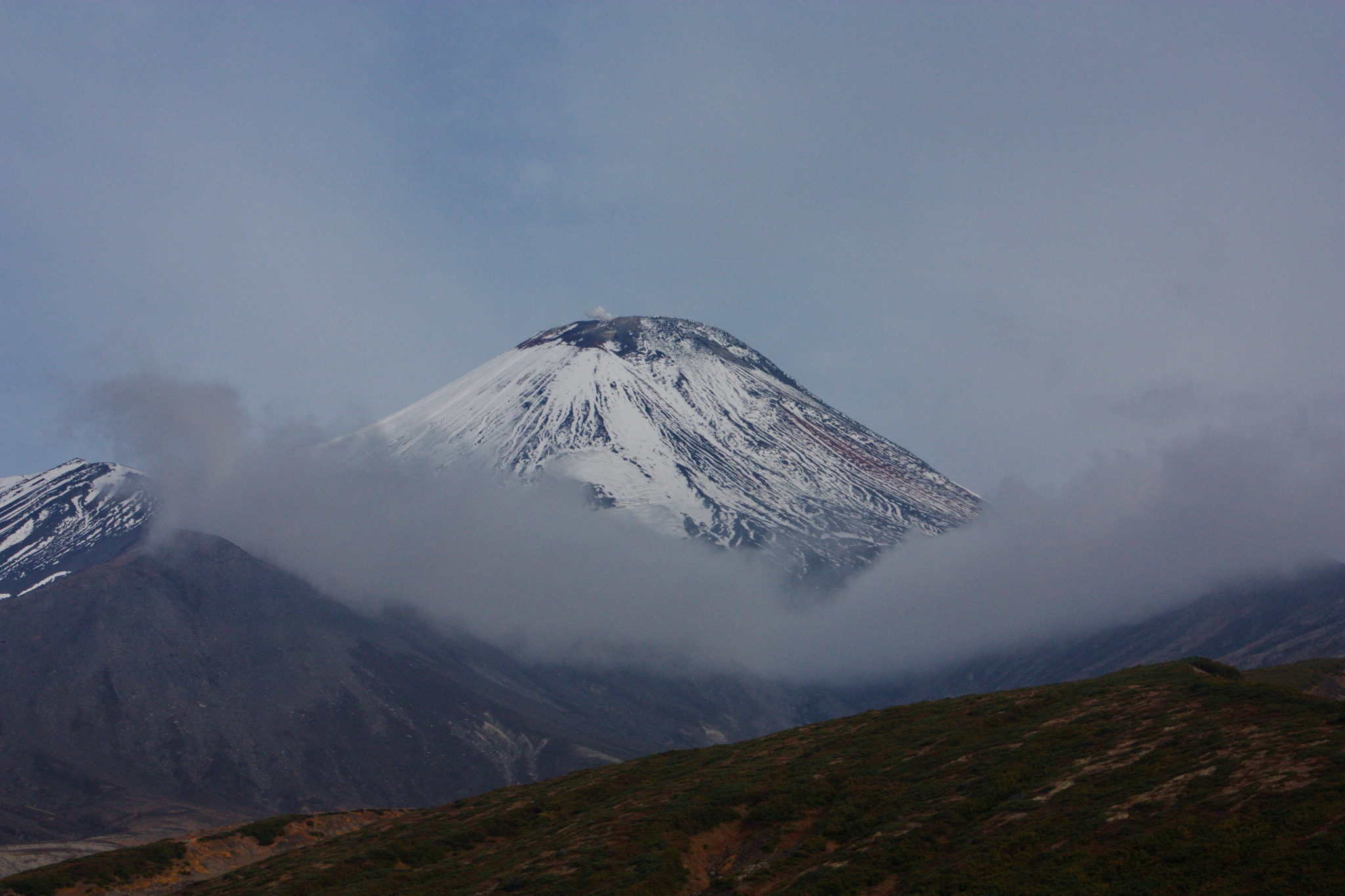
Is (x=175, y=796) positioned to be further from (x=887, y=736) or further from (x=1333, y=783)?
(x=1333, y=783)

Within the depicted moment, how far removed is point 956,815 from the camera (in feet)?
99.1

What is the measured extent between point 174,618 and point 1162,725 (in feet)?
678

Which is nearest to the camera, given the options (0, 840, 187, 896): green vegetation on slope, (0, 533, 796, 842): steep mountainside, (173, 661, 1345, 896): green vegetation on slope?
(173, 661, 1345, 896): green vegetation on slope

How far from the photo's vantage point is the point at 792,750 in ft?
151

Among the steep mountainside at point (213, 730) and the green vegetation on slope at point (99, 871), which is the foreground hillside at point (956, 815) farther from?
the steep mountainside at point (213, 730)

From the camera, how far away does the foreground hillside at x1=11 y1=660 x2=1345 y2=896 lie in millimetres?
23109

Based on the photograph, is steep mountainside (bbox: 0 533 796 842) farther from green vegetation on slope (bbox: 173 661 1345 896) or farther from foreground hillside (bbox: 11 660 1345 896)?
green vegetation on slope (bbox: 173 661 1345 896)

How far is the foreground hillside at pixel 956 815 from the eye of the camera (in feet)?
75.8

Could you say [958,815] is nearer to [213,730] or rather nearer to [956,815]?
[956,815]

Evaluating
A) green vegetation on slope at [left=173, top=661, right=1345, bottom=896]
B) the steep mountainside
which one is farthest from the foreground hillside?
the steep mountainside

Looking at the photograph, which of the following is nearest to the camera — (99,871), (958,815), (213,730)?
(958,815)

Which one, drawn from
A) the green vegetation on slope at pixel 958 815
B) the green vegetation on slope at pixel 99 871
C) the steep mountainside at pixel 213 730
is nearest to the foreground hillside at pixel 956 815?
the green vegetation on slope at pixel 958 815

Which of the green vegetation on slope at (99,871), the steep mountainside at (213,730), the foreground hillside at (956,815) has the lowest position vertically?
the foreground hillside at (956,815)

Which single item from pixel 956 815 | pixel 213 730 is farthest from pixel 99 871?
pixel 213 730
